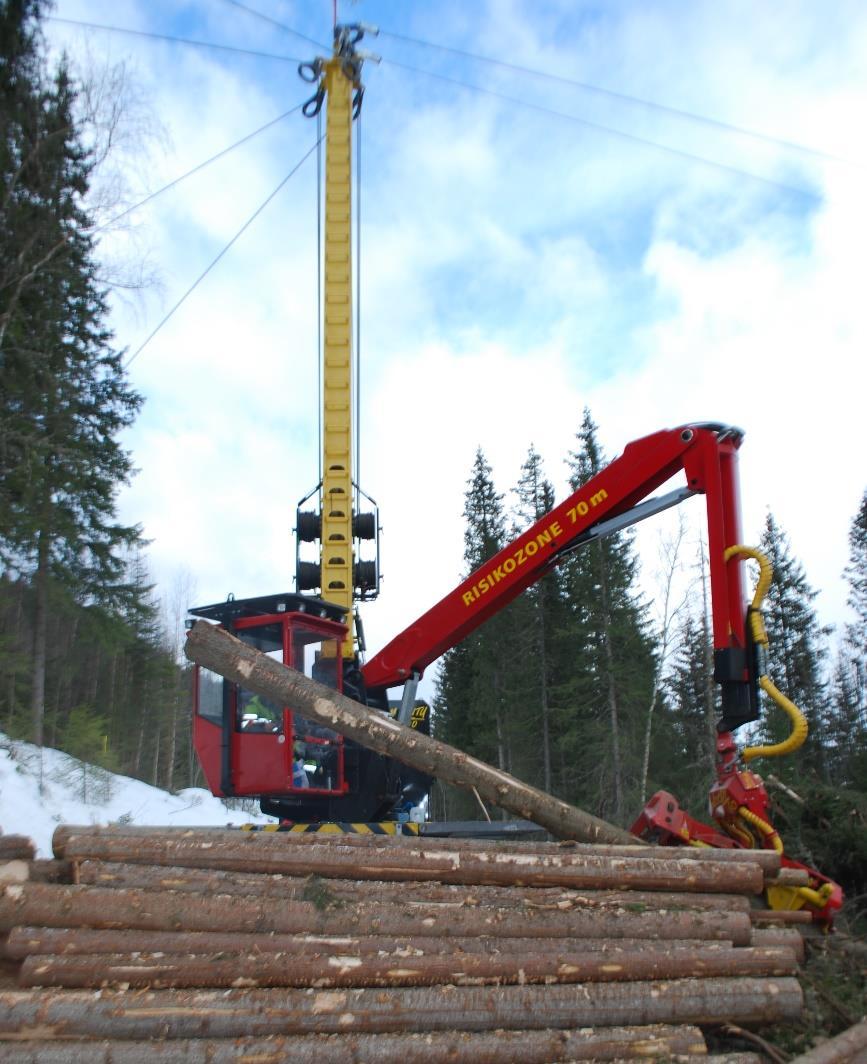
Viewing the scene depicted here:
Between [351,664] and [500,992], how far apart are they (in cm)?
690

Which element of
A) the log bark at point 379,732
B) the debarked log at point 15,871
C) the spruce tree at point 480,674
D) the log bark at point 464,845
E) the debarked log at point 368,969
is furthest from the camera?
the spruce tree at point 480,674

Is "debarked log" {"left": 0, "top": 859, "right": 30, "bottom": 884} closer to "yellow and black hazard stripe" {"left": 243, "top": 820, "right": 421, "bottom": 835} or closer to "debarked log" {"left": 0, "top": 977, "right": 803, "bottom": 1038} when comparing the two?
"debarked log" {"left": 0, "top": 977, "right": 803, "bottom": 1038}

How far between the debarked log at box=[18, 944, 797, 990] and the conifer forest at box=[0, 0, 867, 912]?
318cm

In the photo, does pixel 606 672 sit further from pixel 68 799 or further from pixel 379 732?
pixel 379 732

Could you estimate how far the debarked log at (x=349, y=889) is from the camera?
509 centimetres

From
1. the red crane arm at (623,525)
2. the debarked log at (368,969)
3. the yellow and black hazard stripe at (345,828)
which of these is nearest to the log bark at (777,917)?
the debarked log at (368,969)

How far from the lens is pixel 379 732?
23.6 ft

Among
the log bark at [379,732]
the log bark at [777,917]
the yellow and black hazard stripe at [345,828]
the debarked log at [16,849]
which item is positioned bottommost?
the log bark at [777,917]

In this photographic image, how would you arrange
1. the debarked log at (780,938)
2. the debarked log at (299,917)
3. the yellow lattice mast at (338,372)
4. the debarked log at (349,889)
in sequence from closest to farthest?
the debarked log at (299,917)
the debarked log at (349,889)
the debarked log at (780,938)
the yellow lattice mast at (338,372)

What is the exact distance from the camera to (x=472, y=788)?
7.26 m

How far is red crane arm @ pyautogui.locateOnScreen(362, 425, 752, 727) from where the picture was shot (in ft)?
26.5

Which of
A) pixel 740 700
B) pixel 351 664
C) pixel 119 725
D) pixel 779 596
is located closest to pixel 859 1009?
pixel 740 700

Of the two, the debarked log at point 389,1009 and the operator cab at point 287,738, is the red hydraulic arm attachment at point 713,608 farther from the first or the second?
the debarked log at point 389,1009

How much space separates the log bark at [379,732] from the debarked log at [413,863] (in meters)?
0.88
